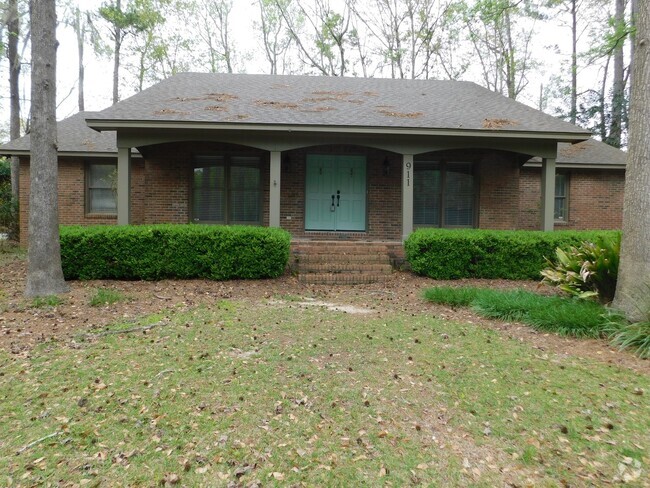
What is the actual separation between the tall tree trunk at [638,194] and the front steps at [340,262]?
429 centimetres

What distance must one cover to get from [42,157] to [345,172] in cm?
715

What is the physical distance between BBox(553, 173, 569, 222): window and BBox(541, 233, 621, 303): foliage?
7.53 meters

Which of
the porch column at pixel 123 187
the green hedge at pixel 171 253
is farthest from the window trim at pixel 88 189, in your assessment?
the green hedge at pixel 171 253

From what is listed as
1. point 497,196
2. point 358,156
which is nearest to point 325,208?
point 358,156

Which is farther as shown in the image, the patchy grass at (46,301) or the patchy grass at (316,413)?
the patchy grass at (46,301)

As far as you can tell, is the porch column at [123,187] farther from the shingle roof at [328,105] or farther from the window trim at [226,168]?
the window trim at [226,168]

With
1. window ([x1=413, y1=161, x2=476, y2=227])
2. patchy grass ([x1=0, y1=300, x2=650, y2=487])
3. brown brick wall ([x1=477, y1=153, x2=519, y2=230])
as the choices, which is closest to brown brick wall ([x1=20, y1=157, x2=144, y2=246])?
window ([x1=413, y1=161, x2=476, y2=227])

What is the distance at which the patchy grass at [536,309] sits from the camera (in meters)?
4.93

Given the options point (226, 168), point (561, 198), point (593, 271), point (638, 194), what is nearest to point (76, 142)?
point (226, 168)

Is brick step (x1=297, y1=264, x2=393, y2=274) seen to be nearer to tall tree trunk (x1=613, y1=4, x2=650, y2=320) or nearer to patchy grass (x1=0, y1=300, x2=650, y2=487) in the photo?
patchy grass (x1=0, y1=300, x2=650, y2=487)

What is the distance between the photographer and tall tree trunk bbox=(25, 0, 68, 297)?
260 inches

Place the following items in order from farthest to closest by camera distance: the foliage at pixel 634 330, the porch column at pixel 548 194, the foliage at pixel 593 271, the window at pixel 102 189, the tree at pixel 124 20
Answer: the tree at pixel 124 20 → the window at pixel 102 189 → the porch column at pixel 548 194 → the foliage at pixel 593 271 → the foliage at pixel 634 330

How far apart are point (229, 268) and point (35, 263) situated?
3.04m

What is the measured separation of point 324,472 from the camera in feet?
7.94
